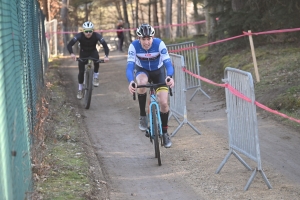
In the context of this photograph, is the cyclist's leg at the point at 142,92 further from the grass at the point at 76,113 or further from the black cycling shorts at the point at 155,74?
the grass at the point at 76,113

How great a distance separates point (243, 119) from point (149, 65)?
2529mm

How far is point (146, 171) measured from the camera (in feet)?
28.8

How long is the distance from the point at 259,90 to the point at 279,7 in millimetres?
3859

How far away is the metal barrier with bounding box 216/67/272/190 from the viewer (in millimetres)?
7113

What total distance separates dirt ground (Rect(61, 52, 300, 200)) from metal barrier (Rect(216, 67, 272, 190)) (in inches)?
12.4

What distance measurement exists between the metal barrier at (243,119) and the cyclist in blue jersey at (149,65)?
1394mm

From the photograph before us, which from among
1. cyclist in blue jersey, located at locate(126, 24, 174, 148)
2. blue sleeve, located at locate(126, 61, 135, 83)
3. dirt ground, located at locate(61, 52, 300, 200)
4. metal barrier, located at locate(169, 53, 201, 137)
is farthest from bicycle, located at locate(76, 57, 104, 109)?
blue sleeve, located at locate(126, 61, 135, 83)

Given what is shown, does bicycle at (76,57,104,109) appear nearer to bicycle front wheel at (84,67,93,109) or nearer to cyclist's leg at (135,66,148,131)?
bicycle front wheel at (84,67,93,109)

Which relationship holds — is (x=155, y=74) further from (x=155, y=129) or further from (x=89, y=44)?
(x=89, y=44)

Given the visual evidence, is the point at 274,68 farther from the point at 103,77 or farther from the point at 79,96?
the point at 103,77

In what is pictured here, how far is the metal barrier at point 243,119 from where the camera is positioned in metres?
7.11

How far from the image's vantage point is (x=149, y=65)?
961cm

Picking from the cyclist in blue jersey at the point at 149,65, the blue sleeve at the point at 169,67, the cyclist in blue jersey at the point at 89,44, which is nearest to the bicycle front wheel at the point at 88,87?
the cyclist in blue jersey at the point at 89,44

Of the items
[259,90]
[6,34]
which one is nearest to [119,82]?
[259,90]
